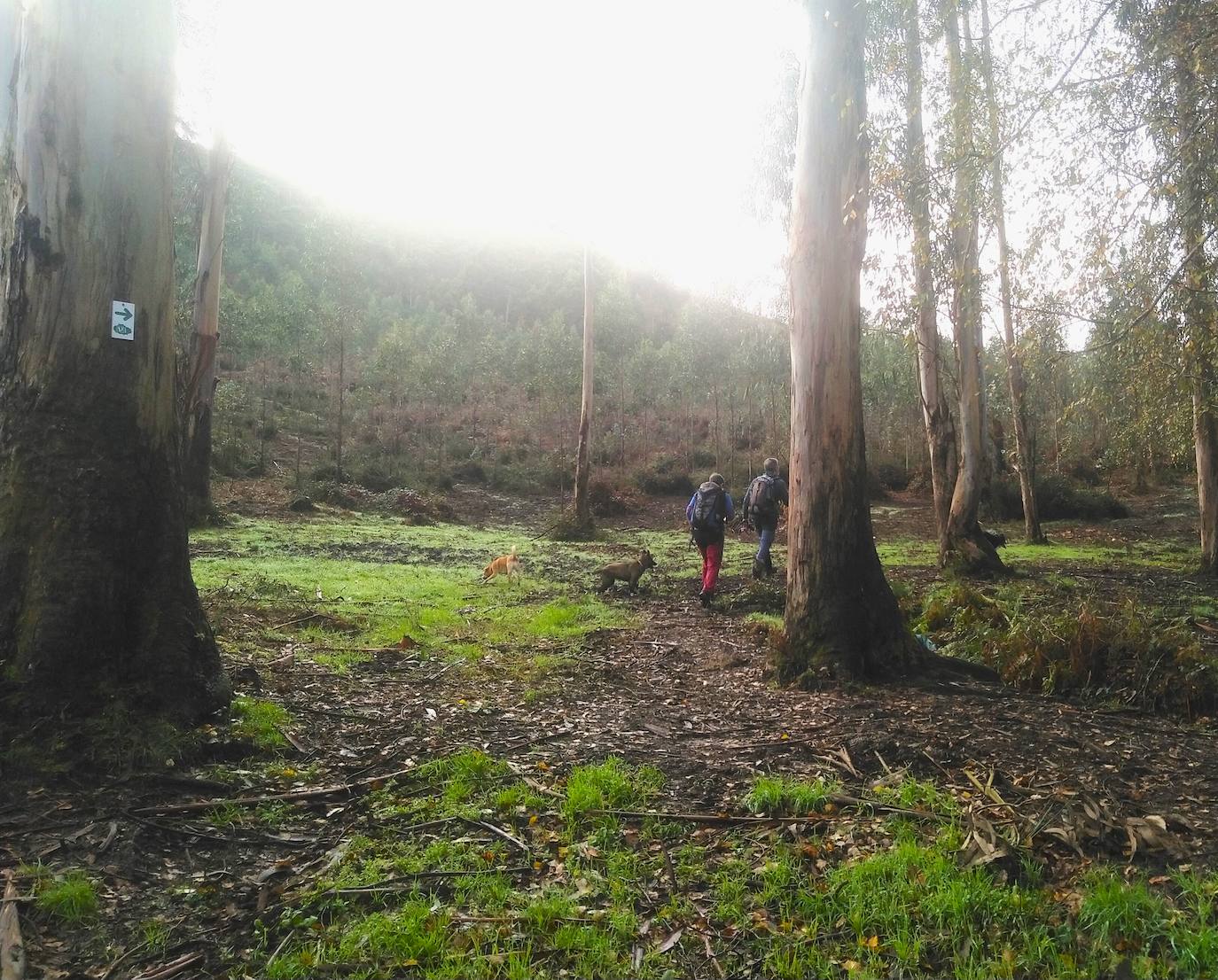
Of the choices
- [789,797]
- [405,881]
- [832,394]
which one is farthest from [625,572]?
[405,881]

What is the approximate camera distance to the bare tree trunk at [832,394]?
245 inches

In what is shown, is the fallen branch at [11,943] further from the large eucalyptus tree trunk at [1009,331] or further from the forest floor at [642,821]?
A: the large eucalyptus tree trunk at [1009,331]

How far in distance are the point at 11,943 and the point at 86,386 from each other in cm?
278

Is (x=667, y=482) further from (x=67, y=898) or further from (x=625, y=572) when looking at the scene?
(x=67, y=898)

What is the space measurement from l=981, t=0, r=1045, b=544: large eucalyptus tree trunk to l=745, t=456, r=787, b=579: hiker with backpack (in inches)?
143

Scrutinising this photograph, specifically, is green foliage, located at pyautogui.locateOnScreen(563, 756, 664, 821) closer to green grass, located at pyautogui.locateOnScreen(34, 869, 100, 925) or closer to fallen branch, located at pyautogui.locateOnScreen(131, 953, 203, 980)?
fallen branch, located at pyautogui.locateOnScreen(131, 953, 203, 980)

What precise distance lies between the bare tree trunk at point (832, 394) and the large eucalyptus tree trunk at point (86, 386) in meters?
4.38

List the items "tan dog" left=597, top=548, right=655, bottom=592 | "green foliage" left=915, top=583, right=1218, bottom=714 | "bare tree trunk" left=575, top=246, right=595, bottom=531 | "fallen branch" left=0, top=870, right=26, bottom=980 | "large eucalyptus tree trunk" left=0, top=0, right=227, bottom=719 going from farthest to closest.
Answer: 1. "bare tree trunk" left=575, top=246, right=595, bottom=531
2. "tan dog" left=597, top=548, right=655, bottom=592
3. "green foliage" left=915, top=583, right=1218, bottom=714
4. "large eucalyptus tree trunk" left=0, top=0, right=227, bottom=719
5. "fallen branch" left=0, top=870, right=26, bottom=980

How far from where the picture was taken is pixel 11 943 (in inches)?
103

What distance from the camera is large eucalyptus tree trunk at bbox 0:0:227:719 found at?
13.5ft

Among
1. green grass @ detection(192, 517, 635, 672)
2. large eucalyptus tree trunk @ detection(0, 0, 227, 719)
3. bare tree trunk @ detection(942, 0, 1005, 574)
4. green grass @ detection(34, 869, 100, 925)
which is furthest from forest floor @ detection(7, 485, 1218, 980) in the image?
bare tree trunk @ detection(942, 0, 1005, 574)

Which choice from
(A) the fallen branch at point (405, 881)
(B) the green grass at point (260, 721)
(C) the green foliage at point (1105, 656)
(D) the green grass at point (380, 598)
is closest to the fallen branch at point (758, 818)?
(A) the fallen branch at point (405, 881)

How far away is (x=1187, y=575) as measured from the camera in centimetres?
1262

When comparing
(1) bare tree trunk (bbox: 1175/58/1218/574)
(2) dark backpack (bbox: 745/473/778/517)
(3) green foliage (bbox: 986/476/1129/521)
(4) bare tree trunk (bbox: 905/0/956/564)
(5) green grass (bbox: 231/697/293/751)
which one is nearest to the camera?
(5) green grass (bbox: 231/697/293/751)
